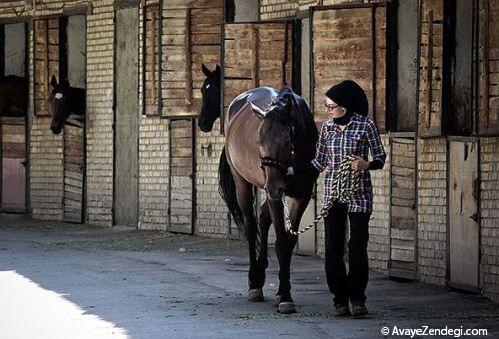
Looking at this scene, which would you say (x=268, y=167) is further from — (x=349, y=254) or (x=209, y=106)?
(x=209, y=106)

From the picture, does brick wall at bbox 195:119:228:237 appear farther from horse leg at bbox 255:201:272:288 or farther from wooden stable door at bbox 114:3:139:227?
horse leg at bbox 255:201:272:288

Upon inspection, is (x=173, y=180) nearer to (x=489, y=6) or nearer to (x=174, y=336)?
(x=489, y=6)

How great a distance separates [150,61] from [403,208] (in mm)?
7142

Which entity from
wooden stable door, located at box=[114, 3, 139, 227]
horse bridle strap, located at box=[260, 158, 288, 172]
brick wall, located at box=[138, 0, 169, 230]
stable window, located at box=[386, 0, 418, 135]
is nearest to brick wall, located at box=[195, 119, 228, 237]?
brick wall, located at box=[138, 0, 169, 230]

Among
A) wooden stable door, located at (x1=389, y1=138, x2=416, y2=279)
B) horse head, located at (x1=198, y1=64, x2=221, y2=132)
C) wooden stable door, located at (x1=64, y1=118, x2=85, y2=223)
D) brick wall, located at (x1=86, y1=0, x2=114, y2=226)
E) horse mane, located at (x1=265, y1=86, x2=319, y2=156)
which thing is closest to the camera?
horse mane, located at (x1=265, y1=86, x2=319, y2=156)

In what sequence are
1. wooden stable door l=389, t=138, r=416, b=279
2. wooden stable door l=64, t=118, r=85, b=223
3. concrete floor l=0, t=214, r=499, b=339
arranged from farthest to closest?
wooden stable door l=64, t=118, r=85, b=223 < wooden stable door l=389, t=138, r=416, b=279 < concrete floor l=0, t=214, r=499, b=339

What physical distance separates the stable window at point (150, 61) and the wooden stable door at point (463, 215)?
781 cm

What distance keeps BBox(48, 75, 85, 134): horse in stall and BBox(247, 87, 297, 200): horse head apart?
36.2ft

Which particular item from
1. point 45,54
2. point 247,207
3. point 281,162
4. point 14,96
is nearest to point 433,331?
point 281,162

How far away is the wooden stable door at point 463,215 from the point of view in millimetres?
12516

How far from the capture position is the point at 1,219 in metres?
23.7

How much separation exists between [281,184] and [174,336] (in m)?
1.77

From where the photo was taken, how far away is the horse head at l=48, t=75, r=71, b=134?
21938mm

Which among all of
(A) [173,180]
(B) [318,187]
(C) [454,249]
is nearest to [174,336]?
(C) [454,249]
